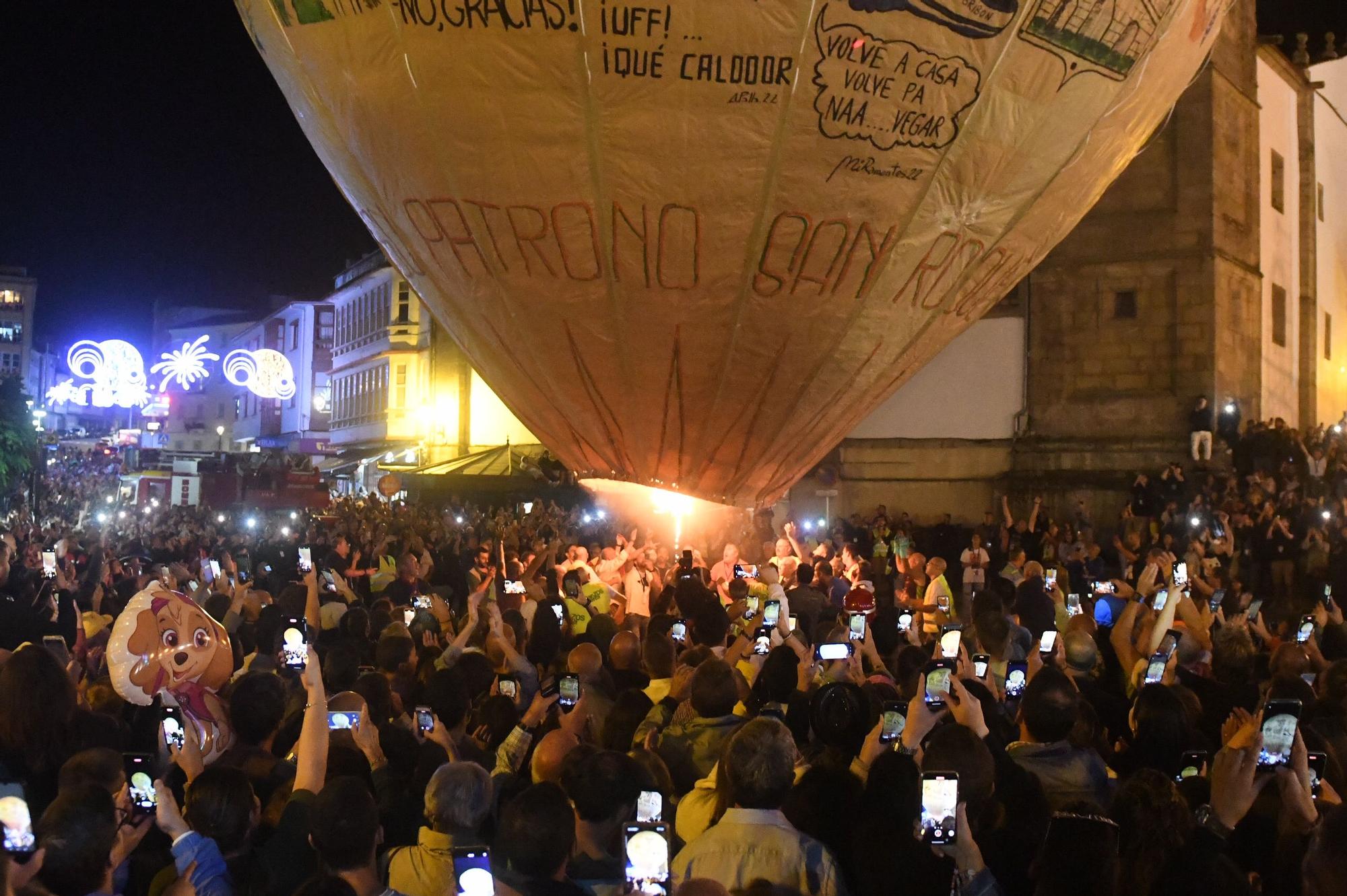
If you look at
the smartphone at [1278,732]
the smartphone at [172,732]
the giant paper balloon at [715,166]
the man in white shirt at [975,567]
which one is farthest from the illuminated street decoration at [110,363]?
the smartphone at [1278,732]

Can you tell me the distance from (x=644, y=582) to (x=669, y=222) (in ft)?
19.3

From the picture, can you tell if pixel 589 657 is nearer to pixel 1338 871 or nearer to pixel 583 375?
pixel 583 375

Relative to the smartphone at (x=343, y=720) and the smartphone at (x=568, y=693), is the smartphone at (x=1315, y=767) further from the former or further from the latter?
the smartphone at (x=343, y=720)

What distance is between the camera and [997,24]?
7.43 metres

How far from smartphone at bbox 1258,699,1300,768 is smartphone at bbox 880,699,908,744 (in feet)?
4.04

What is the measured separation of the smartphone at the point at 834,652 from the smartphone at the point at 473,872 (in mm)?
3339

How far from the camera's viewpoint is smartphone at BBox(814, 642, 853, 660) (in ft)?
20.0

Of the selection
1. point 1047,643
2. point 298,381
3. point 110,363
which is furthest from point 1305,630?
point 298,381

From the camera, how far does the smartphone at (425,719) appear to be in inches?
200

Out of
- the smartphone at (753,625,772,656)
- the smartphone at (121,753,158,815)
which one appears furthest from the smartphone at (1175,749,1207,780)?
the smartphone at (121,753,158,815)

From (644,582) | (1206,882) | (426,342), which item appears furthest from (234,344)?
(1206,882)

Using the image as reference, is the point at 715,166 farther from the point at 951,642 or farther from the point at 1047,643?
the point at 1047,643

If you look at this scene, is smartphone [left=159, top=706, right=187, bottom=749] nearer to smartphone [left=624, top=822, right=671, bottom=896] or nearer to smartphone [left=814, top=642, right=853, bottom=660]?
smartphone [left=624, top=822, right=671, bottom=896]

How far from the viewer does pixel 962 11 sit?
24.0ft
